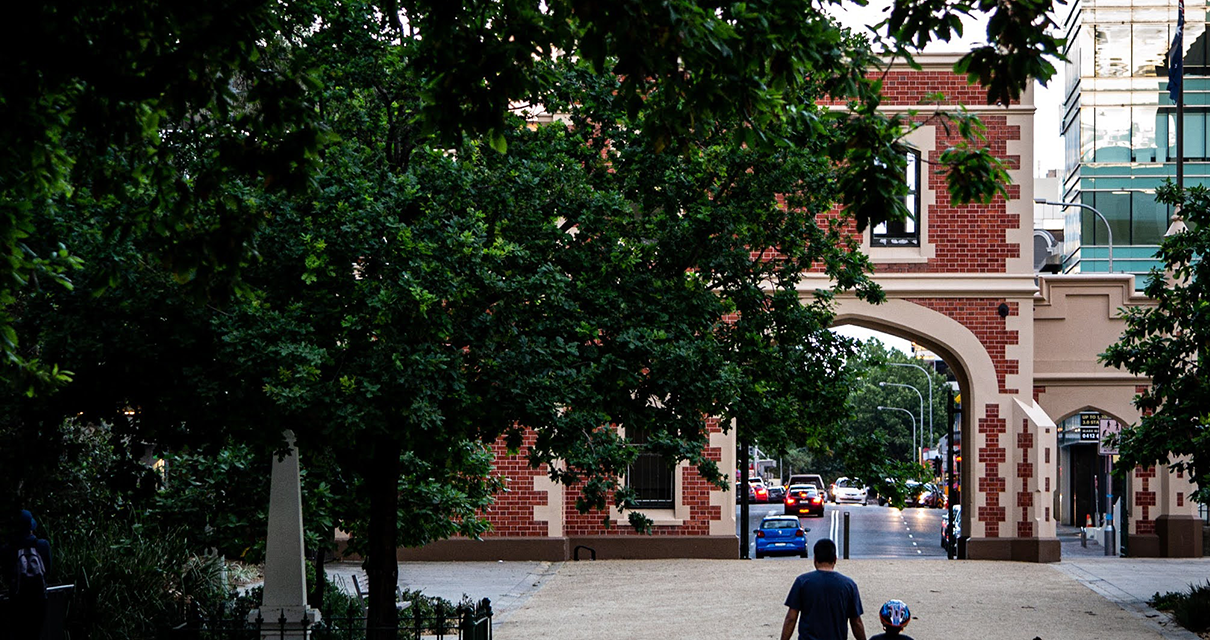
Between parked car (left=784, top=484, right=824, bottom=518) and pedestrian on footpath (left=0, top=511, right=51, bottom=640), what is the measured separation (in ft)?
152

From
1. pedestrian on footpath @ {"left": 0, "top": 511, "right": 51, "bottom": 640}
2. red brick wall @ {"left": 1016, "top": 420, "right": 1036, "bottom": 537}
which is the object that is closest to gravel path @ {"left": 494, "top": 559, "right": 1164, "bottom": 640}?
red brick wall @ {"left": 1016, "top": 420, "right": 1036, "bottom": 537}

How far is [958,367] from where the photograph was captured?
95.6ft

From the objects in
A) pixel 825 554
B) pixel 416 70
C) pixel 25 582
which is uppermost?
pixel 416 70

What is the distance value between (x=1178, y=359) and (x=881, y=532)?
31696mm

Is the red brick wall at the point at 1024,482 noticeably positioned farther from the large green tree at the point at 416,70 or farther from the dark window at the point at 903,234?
the large green tree at the point at 416,70

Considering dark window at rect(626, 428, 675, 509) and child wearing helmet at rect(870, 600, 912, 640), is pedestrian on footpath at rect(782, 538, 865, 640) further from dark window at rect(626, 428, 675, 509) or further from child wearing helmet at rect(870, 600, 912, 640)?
dark window at rect(626, 428, 675, 509)

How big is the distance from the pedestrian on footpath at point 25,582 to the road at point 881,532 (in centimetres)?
2557

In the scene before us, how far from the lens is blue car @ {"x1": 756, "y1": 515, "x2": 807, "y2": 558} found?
120 feet

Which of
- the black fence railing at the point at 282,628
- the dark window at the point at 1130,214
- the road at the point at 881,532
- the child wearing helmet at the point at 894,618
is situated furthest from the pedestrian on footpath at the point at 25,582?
the dark window at the point at 1130,214

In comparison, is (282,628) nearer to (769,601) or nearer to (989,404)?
(769,601)

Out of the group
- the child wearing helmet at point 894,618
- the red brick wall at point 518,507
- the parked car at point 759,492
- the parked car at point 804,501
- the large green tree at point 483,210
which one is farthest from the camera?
the parked car at point 759,492

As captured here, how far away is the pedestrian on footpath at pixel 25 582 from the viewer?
12.8 meters

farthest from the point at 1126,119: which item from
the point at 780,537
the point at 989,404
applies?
the point at 989,404

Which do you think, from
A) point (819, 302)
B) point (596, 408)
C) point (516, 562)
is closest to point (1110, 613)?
point (819, 302)
